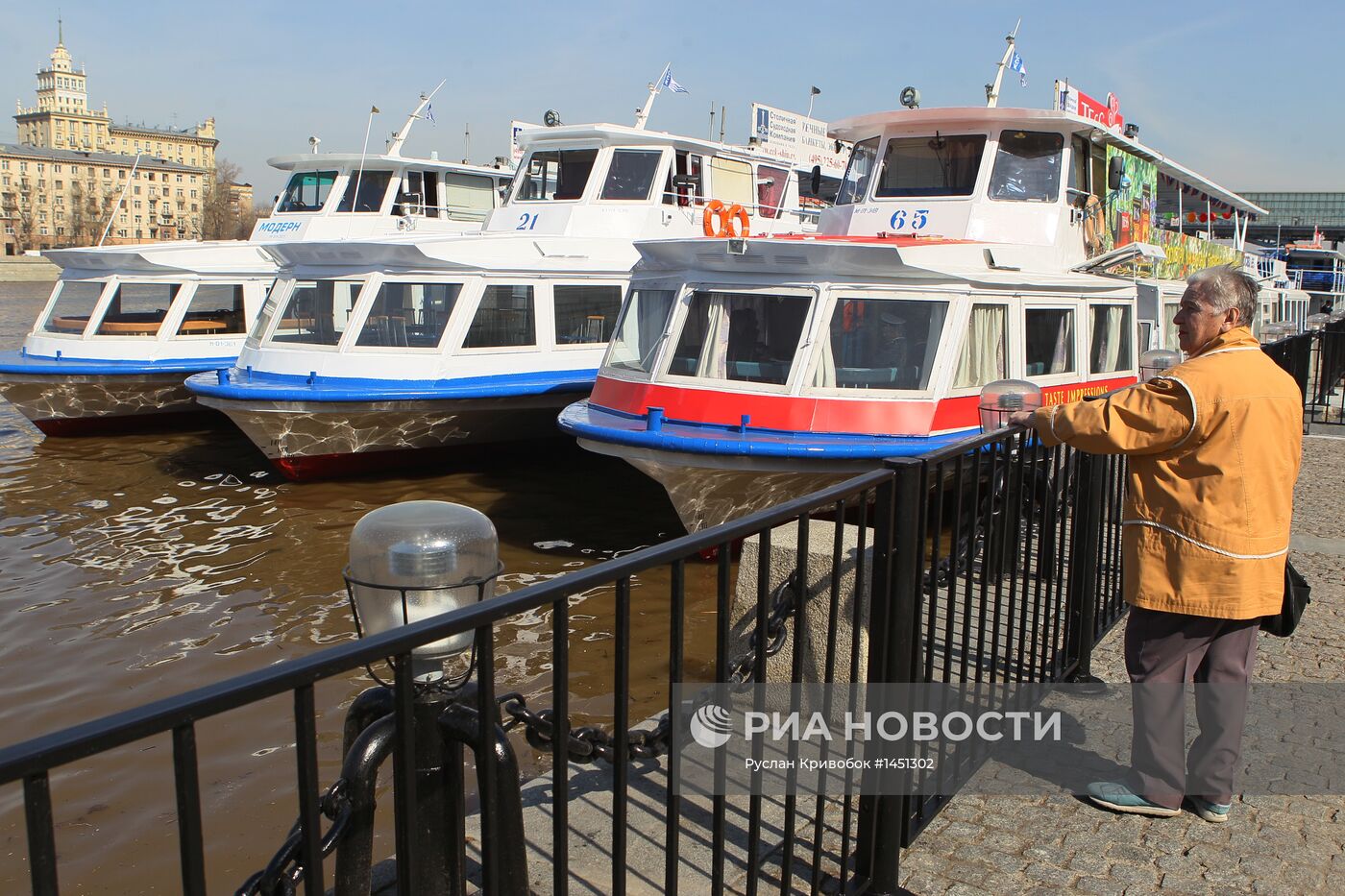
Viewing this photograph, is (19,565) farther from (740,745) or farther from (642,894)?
(642,894)

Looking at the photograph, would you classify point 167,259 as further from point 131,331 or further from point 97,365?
point 97,365

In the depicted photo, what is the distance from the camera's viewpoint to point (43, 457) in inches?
560

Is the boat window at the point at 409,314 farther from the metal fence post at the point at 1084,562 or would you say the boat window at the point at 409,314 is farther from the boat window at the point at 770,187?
the metal fence post at the point at 1084,562

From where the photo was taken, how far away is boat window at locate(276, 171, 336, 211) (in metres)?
18.6

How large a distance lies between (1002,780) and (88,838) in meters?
4.05

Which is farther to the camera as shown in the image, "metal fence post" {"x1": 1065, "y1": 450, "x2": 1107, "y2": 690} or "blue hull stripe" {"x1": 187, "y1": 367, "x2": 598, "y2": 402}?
"blue hull stripe" {"x1": 187, "y1": 367, "x2": 598, "y2": 402}

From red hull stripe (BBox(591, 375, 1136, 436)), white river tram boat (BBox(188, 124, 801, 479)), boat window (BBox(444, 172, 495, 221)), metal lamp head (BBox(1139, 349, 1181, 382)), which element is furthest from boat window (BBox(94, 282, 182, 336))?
metal lamp head (BBox(1139, 349, 1181, 382))

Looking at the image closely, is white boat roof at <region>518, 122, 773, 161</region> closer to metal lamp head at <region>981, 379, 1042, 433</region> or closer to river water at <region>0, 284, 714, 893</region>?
river water at <region>0, 284, 714, 893</region>

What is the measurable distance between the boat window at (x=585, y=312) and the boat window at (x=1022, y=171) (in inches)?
→ 185

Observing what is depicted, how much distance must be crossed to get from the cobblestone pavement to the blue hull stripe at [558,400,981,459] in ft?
14.0

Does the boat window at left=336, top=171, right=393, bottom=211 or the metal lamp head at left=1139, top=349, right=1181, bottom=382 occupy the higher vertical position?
the boat window at left=336, top=171, right=393, bottom=211

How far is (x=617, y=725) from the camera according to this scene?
7.70ft

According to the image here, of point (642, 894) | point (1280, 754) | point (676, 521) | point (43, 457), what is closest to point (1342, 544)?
point (1280, 754)

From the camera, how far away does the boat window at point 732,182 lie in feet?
53.7
